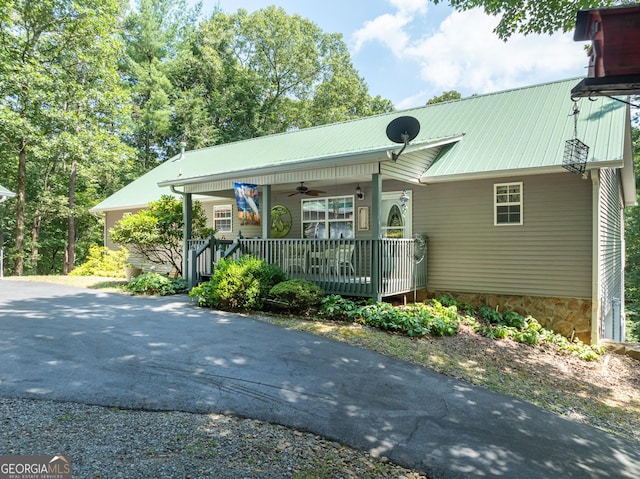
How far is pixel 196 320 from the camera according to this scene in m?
7.38

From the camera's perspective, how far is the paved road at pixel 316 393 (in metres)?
3.47

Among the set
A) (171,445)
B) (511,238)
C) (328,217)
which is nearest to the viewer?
(171,445)

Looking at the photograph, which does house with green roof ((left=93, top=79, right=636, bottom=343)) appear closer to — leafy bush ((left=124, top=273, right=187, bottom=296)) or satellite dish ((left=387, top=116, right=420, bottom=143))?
satellite dish ((left=387, top=116, right=420, bottom=143))

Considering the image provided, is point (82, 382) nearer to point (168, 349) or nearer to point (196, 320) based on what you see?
point (168, 349)

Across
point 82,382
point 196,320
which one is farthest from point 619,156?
point 82,382

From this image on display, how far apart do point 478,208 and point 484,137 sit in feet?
6.86

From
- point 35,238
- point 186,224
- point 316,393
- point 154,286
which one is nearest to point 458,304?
point 316,393

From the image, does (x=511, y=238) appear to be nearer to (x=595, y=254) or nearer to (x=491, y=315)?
(x=595, y=254)

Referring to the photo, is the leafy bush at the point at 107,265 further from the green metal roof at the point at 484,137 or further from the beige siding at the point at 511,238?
A: the beige siding at the point at 511,238

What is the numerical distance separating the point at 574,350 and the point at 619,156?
3727 mm

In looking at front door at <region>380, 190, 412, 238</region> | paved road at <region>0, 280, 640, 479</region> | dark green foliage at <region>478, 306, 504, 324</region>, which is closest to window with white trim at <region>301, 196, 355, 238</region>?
front door at <region>380, 190, 412, 238</region>

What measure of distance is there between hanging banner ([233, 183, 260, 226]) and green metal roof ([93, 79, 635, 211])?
0.38 meters

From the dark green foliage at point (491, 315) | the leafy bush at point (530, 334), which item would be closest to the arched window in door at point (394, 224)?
the dark green foliage at point (491, 315)

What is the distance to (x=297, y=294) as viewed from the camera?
26.3 feet
